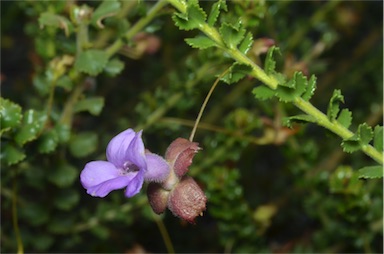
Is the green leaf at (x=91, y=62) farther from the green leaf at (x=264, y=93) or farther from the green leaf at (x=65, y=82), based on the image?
the green leaf at (x=264, y=93)

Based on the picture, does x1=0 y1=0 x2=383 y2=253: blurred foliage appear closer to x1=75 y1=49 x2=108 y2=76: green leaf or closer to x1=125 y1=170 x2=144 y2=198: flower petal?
x1=75 y1=49 x2=108 y2=76: green leaf

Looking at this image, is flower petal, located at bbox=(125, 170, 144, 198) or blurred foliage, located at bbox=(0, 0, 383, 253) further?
blurred foliage, located at bbox=(0, 0, 383, 253)

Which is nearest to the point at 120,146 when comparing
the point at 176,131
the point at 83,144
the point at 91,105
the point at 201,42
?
the point at 201,42

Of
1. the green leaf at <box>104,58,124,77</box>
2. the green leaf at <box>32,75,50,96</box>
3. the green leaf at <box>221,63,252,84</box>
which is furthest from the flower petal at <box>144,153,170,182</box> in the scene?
the green leaf at <box>32,75,50,96</box>

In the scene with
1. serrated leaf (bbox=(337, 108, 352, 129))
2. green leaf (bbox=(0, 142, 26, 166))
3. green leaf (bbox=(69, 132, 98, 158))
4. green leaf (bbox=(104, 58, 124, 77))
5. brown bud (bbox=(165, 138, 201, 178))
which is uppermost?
green leaf (bbox=(104, 58, 124, 77))

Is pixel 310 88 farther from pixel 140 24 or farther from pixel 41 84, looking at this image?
pixel 41 84
